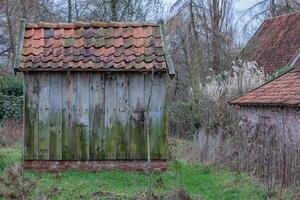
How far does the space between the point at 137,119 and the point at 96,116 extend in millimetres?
984

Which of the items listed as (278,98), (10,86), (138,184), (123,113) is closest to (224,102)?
(278,98)

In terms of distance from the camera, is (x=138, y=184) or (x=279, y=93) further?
(x=279, y=93)

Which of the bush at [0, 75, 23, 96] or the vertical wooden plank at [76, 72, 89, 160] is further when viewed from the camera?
the bush at [0, 75, 23, 96]

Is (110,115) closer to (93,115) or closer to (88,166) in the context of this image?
(93,115)

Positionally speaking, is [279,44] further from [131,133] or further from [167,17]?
[131,133]

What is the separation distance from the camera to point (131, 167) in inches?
484

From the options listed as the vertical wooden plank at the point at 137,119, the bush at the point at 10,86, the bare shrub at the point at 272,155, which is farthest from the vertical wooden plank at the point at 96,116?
the bush at the point at 10,86

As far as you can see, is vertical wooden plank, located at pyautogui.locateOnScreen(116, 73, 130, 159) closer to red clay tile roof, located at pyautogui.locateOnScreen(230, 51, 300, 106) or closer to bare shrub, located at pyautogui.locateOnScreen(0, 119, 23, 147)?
red clay tile roof, located at pyautogui.locateOnScreen(230, 51, 300, 106)

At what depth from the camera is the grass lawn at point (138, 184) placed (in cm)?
968

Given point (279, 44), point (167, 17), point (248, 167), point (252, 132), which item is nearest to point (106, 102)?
point (248, 167)

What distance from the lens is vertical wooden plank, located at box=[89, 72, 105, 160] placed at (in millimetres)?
12320

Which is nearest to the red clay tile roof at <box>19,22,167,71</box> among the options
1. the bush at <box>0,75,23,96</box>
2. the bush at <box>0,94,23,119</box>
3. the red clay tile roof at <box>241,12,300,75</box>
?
the bush at <box>0,94,23,119</box>

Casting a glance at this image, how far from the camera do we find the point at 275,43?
1076 inches

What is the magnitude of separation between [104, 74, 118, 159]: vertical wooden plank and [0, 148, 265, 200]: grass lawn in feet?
1.84
